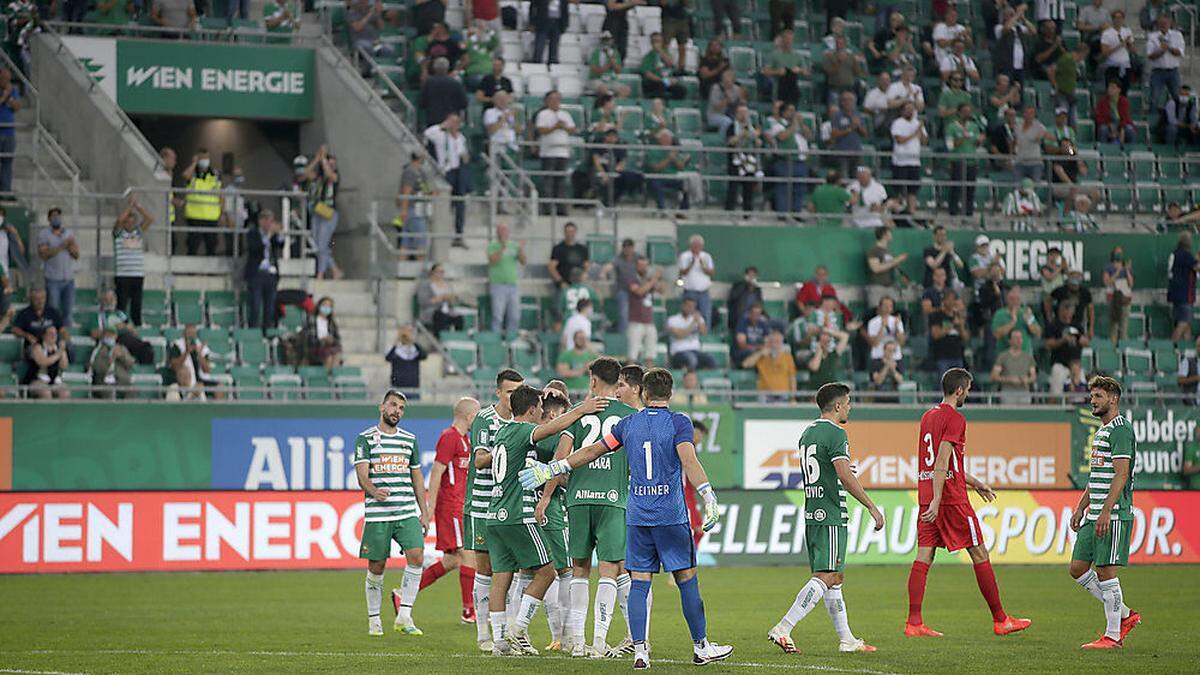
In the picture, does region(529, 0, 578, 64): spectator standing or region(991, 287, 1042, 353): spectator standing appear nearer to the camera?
region(991, 287, 1042, 353): spectator standing

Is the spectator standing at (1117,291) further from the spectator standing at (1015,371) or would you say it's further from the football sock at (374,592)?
the football sock at (374,592)

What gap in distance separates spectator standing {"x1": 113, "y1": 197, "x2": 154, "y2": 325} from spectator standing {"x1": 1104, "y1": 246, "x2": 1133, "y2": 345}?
16170 millimetres

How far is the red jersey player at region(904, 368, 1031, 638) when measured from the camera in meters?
15.9

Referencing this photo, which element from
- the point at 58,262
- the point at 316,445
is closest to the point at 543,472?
the point at 316,445

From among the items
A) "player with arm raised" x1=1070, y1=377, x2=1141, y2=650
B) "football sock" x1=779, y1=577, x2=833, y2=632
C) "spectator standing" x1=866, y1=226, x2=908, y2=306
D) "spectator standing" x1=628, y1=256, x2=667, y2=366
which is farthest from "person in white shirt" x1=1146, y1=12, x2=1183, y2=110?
"football sock" x1=779, y1=577, x2=833, y2=632

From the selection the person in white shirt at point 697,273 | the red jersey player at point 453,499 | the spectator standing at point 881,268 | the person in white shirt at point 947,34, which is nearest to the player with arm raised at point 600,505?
the red jersey player at point 453,499

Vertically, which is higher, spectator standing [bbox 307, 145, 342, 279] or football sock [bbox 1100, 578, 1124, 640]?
spectator standing [bbox 307, 145, 342, 279]

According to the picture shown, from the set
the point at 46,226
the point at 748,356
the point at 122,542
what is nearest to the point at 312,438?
the point at 122,542

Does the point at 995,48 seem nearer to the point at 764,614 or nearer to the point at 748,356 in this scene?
the point at 748,356

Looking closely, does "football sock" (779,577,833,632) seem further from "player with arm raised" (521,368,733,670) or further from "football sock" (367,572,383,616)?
"football sock" (367,572,383,616)

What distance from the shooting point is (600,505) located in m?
13.9

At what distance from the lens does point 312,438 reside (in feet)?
84.6

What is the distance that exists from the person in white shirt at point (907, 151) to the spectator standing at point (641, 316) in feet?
19.9

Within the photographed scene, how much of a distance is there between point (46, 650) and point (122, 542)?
8.97 meters
